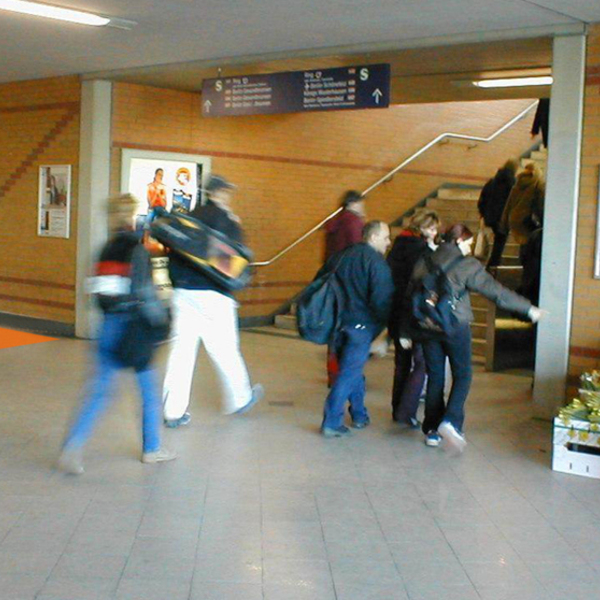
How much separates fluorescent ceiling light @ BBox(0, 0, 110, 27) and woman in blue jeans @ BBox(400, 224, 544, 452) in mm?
3671

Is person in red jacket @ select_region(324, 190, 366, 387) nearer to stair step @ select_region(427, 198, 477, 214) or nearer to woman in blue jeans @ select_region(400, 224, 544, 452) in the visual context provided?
woman in blue jeans @ select_region(400, 224, 544, 452)

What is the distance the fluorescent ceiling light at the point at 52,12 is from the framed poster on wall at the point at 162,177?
335cm

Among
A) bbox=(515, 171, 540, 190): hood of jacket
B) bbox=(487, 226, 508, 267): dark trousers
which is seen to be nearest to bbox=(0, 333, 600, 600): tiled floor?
bbox=(515, 171, 540, 190): hood of jacket

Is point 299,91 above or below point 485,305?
above

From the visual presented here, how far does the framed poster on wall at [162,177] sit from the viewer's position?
38.2 feet

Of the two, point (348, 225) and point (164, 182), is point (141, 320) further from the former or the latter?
point (164, 182)

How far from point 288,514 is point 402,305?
227 centimetres

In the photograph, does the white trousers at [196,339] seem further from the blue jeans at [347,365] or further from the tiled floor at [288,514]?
the blue jeans at [347,365]

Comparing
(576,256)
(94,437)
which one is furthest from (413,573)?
(576,256)

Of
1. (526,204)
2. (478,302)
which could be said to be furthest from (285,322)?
(526,204)

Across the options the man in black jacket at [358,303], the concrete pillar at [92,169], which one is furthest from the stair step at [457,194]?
the man in black jacket at [358,303]

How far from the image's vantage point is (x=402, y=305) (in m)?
7.04

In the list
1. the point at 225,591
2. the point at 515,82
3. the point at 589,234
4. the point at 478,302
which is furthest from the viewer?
the point at 478,302

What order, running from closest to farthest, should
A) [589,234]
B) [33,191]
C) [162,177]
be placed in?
[589,234] → [162,177] → [33,191]
